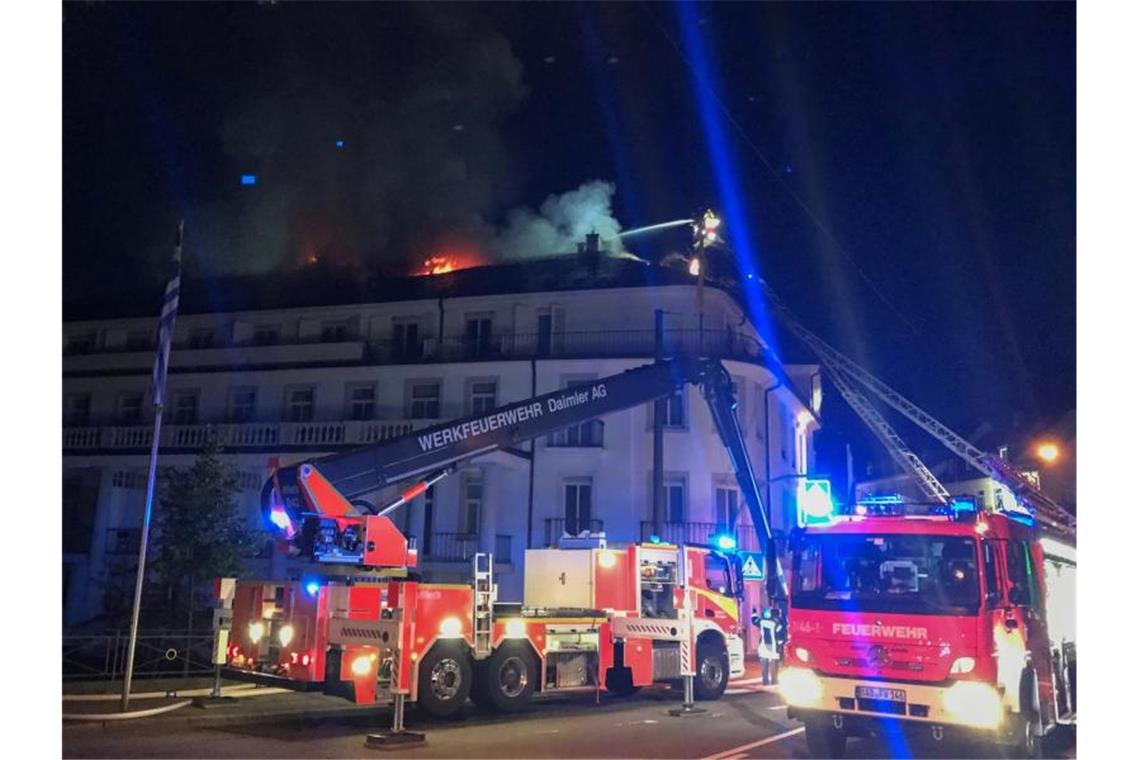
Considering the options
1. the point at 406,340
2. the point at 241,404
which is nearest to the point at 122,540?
the point at 241,404

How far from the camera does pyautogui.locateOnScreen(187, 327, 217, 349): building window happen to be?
29594 millimetres

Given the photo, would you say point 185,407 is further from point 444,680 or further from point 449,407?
point 444,680

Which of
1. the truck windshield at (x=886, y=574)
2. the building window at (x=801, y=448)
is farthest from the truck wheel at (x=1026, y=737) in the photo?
the building window at (x=801, y=448)

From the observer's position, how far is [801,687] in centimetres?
878

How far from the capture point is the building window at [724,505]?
2486 cm

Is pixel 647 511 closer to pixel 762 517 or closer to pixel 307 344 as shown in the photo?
pixel 762 517

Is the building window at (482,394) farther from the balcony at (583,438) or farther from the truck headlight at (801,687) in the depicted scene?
the truck headlight at (801,687)

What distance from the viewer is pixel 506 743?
970 cm

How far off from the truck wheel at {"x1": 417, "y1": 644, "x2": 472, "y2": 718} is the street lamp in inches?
751

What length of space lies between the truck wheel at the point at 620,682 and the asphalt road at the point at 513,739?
127 centimetres

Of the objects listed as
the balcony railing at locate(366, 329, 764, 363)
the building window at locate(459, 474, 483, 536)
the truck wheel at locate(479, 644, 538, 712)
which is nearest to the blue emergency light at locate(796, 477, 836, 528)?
the truck wheel at locate(479, 644, 538, 712)

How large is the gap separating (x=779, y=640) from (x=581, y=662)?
435 centimetres

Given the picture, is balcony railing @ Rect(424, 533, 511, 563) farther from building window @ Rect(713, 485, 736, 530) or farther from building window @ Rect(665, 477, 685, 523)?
building window @ Rect(713, 485, 736, 530)
